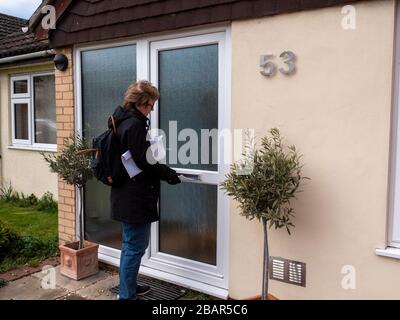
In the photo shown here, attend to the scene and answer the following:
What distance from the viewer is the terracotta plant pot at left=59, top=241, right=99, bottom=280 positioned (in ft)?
13.9

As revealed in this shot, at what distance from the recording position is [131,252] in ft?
11.2

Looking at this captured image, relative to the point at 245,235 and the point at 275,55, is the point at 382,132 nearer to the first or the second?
the point at 275,55

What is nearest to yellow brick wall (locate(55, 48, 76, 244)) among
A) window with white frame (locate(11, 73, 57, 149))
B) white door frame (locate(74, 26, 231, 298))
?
white door frame (locate(74, 26, 231, 298))

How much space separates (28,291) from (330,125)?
338cm

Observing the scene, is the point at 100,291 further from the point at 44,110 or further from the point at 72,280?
the point at 44,110

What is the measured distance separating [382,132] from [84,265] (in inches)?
130

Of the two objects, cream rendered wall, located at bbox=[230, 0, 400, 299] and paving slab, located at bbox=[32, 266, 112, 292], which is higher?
cream rendered wall, located at bbox=[230, 0, 400, 299]

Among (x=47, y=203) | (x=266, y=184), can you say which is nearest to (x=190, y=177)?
(x=266, y=184)

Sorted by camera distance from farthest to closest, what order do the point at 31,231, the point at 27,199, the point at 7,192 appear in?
the point at 7,192, the point at 27,199, the point at 31,231

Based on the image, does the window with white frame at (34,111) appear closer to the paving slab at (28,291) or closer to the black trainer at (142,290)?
the paving slab at (28,291)

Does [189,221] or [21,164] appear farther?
[21,164]

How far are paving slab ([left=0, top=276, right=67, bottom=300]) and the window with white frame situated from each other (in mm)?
4109

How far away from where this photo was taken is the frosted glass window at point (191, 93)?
363cm

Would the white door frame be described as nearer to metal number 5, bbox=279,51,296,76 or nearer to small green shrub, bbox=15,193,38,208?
metal number 5, bbox=279,51,296,76
